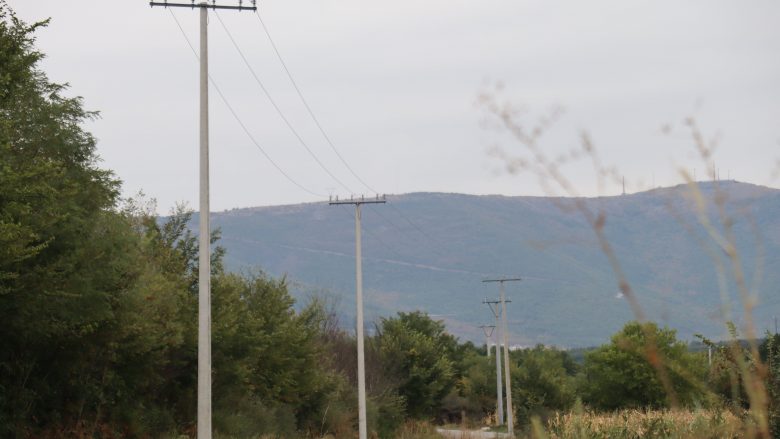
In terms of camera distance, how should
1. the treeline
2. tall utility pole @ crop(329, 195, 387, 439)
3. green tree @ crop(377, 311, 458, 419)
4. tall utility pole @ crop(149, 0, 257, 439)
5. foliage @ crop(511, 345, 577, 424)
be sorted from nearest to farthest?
the treeline < tall utility pole @ crop(149, 0, 257, 439) < tall utility pole @ crop(329, 195, 387, 439) < green tree @ crop(377, 311, 458, 419) < foliage @ crop(511, 345, 577, 424)

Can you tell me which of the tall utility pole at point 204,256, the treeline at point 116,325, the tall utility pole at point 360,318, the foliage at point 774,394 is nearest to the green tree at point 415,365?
the treeline at point 116,325

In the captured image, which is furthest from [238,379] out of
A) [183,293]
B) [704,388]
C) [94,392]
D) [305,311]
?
[704,388]

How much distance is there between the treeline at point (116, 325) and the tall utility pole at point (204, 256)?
255 cm

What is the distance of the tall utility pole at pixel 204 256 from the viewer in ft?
81.3

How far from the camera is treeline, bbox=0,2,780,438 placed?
21470 mm

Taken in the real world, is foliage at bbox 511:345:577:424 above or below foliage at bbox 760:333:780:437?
below

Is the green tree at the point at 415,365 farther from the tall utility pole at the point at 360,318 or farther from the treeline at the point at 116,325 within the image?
the tall utility pole at the point at 360,318

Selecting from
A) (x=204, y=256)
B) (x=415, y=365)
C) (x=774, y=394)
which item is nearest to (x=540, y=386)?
(x=415, y=365)

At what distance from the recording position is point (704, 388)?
293cm

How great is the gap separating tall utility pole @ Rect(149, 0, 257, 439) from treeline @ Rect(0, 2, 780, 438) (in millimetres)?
2550

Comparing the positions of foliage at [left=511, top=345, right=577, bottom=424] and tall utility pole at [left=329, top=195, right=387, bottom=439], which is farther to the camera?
foliage at [left=511, top=345, right=577, bottom=424]

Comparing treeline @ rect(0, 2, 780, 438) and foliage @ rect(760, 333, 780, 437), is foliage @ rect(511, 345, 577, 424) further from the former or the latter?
foliage @ rect(760, 333, 780, 437)

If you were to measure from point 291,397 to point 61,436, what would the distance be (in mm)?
23139

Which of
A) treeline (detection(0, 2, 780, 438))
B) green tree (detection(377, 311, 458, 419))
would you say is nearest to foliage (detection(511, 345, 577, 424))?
green tree (detection(377, 311, 458, 419))
